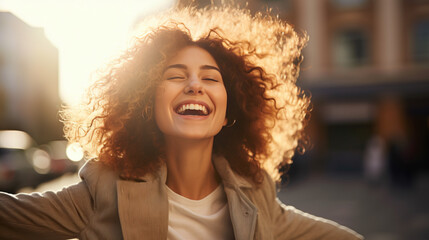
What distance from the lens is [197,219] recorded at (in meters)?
1.97

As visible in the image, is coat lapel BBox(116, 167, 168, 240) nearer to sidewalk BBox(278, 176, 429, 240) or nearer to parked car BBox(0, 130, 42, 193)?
A: sidewalk BBox(278, 176, 429, 240)

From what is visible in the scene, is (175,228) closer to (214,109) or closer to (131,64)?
(214,109)

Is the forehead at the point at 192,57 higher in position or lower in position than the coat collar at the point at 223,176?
higher

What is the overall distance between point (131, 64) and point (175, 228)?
2.70 ft

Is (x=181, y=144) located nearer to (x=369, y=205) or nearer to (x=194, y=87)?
(x=194, y=87)

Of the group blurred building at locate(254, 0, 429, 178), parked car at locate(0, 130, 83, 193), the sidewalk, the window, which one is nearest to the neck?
the sidewalk

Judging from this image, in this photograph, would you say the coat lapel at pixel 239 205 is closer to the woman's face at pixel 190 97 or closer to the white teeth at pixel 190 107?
the woman's face at pixel 190 97

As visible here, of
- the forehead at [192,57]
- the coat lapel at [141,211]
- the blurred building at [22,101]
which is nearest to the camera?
the coat lapel at [141,211]

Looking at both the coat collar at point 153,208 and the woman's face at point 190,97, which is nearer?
the coat collar at point 153,208

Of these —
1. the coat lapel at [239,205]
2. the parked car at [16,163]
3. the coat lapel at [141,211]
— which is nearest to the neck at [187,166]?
the coat lapel at [239,205]

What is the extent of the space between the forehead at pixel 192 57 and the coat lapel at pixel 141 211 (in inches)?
24.2

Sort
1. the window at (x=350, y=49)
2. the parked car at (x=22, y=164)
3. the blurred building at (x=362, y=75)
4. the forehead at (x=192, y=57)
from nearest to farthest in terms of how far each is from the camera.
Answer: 1. the forehead at (x=192, y=57)
2. the parked car at (x=22, y=164)
3. the blurred building at (x=362, y=75)
4. the window at (x=350, y=49)

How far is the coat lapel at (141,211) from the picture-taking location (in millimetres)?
1719

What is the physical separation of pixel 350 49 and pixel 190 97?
18.4m
